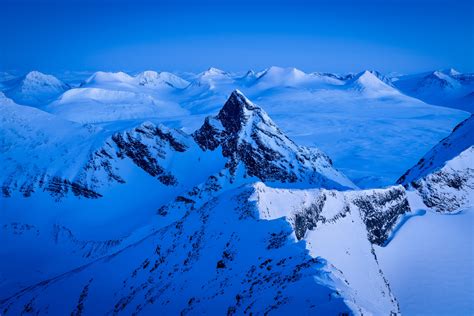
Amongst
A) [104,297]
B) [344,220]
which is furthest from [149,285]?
[344,220]

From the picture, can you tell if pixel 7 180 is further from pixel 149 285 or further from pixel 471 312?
pixel 471 312

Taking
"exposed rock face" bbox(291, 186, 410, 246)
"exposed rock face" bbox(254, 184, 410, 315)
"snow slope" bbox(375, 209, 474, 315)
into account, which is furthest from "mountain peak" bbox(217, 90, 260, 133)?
"snow slope" bbox(375, 209, 474, 315)

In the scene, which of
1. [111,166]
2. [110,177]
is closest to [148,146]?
[111,166]

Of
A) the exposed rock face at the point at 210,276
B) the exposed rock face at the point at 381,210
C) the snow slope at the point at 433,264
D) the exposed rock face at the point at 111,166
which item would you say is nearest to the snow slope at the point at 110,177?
the exposed rock face at the point at 111,166

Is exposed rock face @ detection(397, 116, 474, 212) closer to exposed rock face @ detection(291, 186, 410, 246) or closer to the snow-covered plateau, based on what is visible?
the snow-covered plateau

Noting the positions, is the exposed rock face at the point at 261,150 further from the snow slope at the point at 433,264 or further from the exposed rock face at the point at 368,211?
the snow slope at the point at 433,264

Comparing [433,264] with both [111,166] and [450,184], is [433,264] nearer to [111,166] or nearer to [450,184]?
[450,184]
